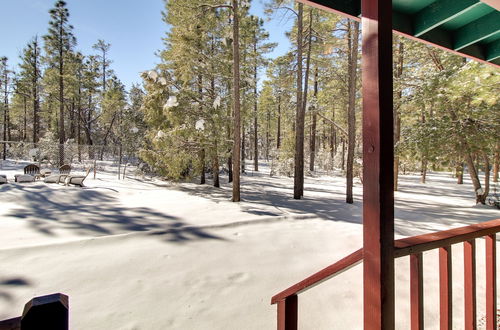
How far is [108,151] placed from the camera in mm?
27344

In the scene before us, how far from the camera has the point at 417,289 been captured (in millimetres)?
1311

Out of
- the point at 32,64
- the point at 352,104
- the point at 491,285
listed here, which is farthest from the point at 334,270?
the point at 32,64

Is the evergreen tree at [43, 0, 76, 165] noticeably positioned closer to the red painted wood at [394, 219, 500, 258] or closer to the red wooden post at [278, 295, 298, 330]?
the red wooden post at [278, 295, 298, 330]

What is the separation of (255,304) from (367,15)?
9.60ft

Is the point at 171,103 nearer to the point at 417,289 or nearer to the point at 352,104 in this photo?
the point at 352,104

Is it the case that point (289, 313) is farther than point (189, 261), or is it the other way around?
point (189, 261)

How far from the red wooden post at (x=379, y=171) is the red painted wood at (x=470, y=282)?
0.73 metres

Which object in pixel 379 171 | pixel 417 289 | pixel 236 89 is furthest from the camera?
pixel 236 89

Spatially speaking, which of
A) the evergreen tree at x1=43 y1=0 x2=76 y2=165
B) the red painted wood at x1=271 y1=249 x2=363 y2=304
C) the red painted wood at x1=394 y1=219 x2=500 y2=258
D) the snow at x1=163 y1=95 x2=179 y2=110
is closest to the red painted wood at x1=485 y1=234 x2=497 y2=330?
the red painted wood at x1=394 y1=219 x2=500 y2=258

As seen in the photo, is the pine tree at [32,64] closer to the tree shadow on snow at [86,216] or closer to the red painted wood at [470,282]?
the tree shadow on snow at [86,216]

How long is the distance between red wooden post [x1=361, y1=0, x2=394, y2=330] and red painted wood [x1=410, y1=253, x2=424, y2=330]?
8.2 inches

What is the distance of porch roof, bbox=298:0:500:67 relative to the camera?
1997mm

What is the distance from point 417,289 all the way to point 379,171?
0.72 metres

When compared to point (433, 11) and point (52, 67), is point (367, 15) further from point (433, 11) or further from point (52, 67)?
point (52, 67)
